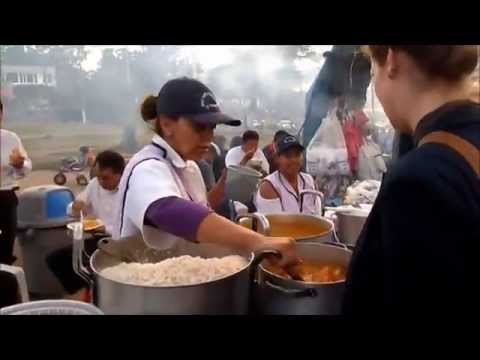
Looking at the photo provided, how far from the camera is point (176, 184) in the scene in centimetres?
104

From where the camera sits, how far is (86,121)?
9.79 feet

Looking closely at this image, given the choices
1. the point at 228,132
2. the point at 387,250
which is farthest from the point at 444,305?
the point at 228,132

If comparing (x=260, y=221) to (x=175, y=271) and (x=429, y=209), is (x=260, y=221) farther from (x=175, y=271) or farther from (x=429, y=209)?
(x=429, y=209)

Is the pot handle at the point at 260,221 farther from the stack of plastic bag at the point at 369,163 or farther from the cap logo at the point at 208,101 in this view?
the stack of plastic bag at the point at 369,163

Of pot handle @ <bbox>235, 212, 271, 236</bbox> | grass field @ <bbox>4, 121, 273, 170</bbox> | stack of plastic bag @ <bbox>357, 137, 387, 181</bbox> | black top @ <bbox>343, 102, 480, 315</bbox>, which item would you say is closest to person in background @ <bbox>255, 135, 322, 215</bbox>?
stack of plastic bag @ <bbox>357, 137, 387, 181</bbox>

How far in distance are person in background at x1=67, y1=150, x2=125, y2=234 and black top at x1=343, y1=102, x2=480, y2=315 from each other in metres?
2.03

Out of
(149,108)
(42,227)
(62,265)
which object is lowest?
(62,265)

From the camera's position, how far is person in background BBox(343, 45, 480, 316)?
55 centimetres

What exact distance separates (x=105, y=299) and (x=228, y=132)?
354 cm

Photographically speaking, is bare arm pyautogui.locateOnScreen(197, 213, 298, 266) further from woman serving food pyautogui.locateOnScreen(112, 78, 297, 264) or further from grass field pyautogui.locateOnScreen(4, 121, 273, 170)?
grass field pyautogui.locateOnScreen(4, 121, 273, 170)

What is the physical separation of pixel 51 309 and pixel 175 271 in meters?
0.21

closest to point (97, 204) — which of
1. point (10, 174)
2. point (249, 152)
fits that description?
point (10, 174)

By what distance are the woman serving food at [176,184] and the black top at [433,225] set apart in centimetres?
28

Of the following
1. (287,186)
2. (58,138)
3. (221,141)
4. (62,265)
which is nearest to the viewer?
(287,186)
